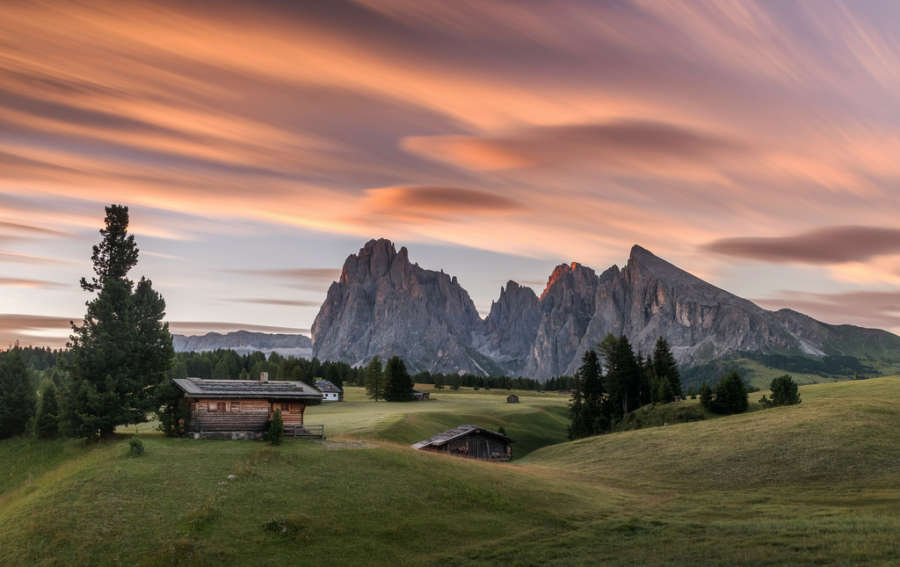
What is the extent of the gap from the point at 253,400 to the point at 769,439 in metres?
46.2

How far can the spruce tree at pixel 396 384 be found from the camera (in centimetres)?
14575

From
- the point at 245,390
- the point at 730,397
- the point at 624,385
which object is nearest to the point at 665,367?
the point at 624,385

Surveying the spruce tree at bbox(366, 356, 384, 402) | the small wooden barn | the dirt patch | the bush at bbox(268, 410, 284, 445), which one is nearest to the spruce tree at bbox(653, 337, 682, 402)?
the small wooden barn

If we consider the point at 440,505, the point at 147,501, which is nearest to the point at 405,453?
the point at 440,505

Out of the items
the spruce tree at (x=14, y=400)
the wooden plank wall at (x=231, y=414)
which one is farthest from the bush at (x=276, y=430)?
the spruce tree at (x=14, y=400)

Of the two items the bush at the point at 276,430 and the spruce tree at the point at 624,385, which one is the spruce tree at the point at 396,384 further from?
the bush at the point at 276,430

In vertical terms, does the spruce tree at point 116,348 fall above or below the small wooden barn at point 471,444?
above

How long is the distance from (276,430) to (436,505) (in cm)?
1659

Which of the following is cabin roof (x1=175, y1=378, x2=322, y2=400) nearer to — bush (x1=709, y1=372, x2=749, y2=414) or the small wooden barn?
the small wooden barn

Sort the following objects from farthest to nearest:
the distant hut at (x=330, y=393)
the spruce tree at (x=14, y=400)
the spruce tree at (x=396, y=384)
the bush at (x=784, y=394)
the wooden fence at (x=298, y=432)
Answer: the spruce tree at (x=396, y=384) < the distant hut at (x=330, y=393) < the bush at (x=784, y=394) < the spruce tree at (x=14, y=400) < the wooden fence at (x=298, y=432)

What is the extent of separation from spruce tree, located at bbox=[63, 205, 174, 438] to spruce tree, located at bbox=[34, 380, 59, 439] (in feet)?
24.9

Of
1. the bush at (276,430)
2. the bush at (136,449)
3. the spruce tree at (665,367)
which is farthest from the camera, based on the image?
the spruce tree at (665,367)

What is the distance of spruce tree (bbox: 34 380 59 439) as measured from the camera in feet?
193

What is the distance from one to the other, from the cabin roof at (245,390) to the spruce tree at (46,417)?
15754 millimetres
